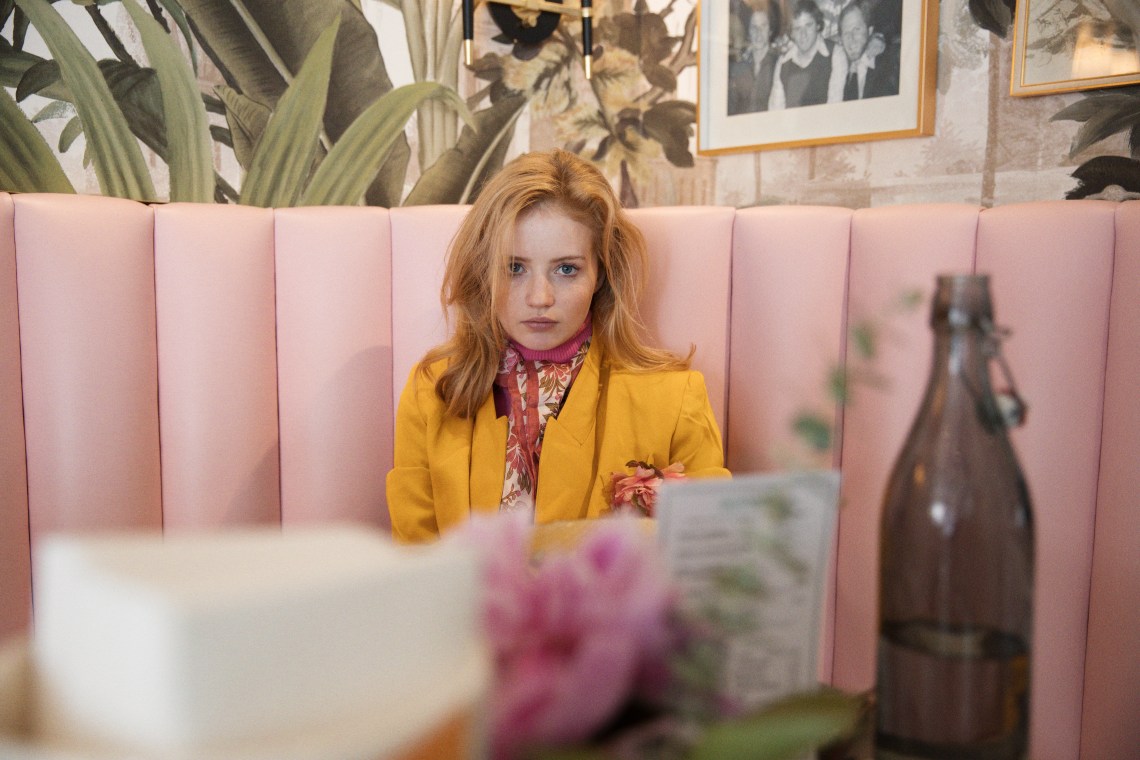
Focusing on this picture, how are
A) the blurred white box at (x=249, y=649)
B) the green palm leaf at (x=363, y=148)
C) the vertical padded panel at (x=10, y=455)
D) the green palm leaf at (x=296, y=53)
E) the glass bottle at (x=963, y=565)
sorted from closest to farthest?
the blurred white box at (x=249, y=649) < the glass bottle at (x=963, y=565) < the vertical padded panel at (x=10, y=455) < the green palm leaf at (x=296, y=53) < the green palm leaf at (x=363, y=148)

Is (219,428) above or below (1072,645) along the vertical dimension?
above

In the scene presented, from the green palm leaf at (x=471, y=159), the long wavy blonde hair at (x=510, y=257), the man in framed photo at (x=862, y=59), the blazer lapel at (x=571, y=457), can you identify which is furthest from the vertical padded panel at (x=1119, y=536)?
the green palm leaf at (x=471, y=159)

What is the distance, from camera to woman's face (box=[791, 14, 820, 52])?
1.39 metres

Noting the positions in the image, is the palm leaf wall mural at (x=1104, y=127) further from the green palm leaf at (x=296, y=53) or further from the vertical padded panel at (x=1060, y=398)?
the green palm leaf at (x=296, y=53)

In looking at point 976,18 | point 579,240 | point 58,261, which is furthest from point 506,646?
point 976,18

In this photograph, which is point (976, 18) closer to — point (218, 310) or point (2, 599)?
point (218, 310)

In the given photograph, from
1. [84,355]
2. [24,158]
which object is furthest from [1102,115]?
[24,158]

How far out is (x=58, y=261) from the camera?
1.13 meters

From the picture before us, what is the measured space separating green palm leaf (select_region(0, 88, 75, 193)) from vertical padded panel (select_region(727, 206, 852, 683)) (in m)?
0.99

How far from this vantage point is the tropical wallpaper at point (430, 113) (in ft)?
4.02

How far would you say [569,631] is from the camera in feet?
1.08

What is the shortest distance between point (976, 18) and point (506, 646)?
1.24m

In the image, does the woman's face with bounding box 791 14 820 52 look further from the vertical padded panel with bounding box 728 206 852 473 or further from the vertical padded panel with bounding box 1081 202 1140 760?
the vertical padded panel with bounding box 1081 202 1140 760

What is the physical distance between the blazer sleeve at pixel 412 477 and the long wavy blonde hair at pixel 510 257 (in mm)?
48
